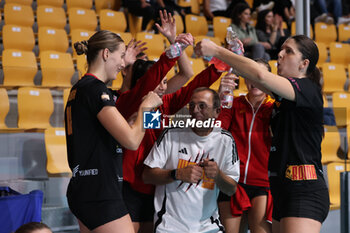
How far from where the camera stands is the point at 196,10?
7879mm

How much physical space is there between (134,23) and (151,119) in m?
5.02

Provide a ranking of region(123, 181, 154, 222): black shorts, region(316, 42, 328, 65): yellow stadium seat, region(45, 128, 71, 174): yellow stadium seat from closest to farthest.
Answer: region(123, 181, 154, 222): black shorts, region(45, 128, 71, 174): yellow stadium seat, region(316, 42, 328, 65): yellow stadium seat

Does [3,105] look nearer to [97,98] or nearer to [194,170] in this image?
[97,98]

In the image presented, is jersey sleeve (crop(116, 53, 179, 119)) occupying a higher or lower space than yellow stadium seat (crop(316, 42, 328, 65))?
lower

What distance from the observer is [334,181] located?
2.89 metres

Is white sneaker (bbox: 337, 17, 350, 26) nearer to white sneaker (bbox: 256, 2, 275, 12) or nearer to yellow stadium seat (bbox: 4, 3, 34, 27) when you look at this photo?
white sneaker (bbox: 256, 2, 275, 12)

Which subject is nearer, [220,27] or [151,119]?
[151,119]

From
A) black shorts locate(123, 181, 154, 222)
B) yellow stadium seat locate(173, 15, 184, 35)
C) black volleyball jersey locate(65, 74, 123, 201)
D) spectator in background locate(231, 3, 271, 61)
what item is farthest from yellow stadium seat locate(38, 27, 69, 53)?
black volleyball jersey locate(65, 74, 123, 201)

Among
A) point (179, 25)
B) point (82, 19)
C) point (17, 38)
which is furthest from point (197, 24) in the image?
point (17, 38)

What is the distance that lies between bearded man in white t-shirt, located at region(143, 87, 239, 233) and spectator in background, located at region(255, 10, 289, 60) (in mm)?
4465

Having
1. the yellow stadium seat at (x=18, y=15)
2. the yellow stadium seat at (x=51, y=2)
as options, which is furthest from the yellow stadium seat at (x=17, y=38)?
the yellow stadium seat at (x=51, y=2)

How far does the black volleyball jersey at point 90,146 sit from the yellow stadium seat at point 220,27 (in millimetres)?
5202

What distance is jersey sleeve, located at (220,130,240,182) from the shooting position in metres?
2.42

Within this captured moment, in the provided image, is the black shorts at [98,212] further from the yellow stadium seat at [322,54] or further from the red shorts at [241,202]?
the yellow stadium seat at [322,54]
